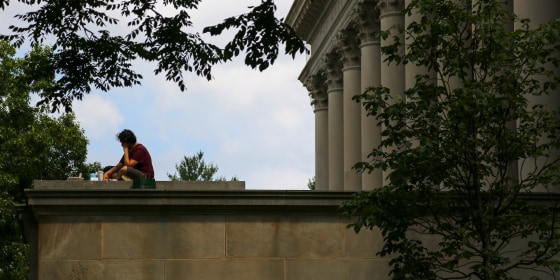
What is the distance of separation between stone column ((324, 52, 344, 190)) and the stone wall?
147 ft

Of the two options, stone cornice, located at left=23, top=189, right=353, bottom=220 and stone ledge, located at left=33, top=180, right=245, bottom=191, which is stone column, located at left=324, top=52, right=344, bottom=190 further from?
stone cornice, located at left=23, top=189, right=353, bottom=220

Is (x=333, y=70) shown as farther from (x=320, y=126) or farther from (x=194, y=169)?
(x=194, y=169)

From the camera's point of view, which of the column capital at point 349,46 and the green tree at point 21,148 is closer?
the column capital at point 349,46

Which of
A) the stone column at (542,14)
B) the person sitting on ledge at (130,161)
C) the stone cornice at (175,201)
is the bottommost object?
the stone cornice at (175,201)

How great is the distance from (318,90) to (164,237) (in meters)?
53.6

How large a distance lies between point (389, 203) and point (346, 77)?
43.1 meters

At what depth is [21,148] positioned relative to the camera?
7531 centimetres

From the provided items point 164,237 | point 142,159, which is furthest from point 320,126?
point 164,237

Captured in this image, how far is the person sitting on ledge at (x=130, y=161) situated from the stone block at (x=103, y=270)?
8.40 ft

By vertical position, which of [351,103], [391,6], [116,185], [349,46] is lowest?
[116,185]

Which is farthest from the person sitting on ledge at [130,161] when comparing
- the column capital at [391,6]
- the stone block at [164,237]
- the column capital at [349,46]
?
the column capital at [349,46]

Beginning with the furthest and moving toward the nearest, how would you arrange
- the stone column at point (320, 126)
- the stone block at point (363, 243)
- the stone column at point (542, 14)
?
1. the stone column at point (320, 126)
2. the stone column at point (542, 14)
3. the stone block at point (363, 243)

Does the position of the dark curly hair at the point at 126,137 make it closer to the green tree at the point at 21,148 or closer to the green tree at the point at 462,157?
the green tree at the point at 462,157

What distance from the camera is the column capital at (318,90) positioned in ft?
251
